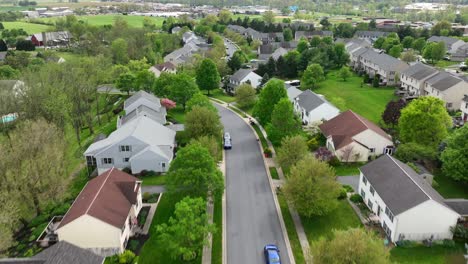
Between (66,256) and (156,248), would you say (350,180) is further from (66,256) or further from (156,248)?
(66,256)

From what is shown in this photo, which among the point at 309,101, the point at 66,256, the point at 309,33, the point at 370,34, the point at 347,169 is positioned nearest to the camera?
the point at 66,256

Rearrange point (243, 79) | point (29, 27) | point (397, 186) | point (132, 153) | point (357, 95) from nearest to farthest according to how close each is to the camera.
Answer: point (397, 186) → point (132, 153) → point (357, 95) → point (243, 79) → point (29, 27)

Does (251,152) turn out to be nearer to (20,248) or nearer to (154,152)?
(154,152)

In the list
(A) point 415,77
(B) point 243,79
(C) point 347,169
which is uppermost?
(A) point 415,77

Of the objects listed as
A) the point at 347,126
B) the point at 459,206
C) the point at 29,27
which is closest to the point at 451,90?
the point at 347,126

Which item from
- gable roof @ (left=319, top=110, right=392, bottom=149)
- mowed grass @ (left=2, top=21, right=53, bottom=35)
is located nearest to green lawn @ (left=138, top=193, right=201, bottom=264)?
gable roof @ (left=319, top=110, right=392, bottom=149)

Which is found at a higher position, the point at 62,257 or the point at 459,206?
the point at 62,257

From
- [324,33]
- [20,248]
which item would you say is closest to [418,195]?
[20,248]
